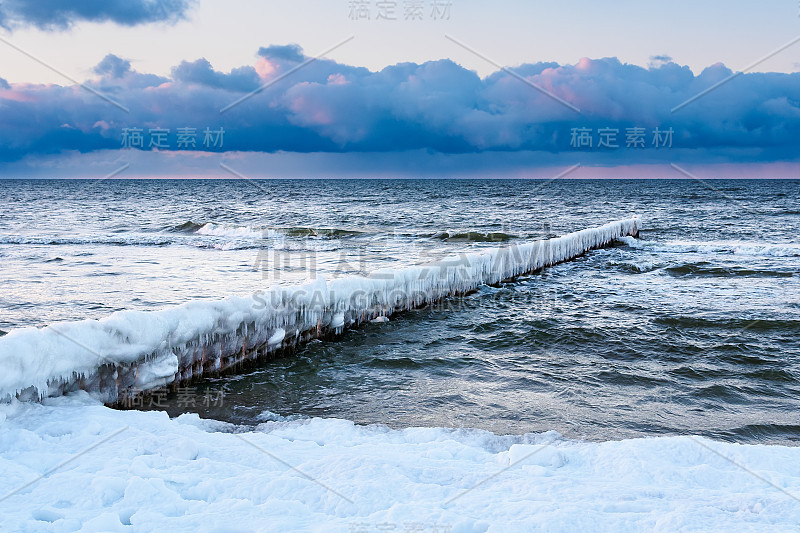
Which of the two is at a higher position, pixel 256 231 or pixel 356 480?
pixel 356 480

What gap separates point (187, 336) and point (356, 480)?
11.3 feet

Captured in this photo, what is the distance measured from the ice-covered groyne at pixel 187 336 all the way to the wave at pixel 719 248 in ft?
47.5

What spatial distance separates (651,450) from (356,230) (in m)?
26.6

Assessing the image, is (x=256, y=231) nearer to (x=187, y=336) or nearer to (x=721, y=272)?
(x=721, y=272)

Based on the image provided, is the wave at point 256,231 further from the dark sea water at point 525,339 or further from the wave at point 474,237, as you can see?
the dark sea water at point 525,339

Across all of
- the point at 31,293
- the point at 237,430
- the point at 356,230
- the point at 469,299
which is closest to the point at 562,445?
the point at 237,430

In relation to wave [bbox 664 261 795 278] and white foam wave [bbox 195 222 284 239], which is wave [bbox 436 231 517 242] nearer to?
white foam wave [bbox 195 222 284 239]

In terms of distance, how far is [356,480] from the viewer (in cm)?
394

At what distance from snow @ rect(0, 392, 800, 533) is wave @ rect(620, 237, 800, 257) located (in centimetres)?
1882

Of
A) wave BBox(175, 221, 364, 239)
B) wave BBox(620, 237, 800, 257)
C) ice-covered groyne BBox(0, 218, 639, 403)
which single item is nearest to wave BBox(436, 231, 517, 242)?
wave BBox(175, 221, 364, 239)

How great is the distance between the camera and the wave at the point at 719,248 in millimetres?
20736

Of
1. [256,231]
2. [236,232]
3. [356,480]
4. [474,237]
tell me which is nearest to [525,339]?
[356,480]

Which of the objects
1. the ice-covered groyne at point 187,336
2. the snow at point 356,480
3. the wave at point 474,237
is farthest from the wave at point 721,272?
the snow at point 356,480

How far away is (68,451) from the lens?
166 inches
